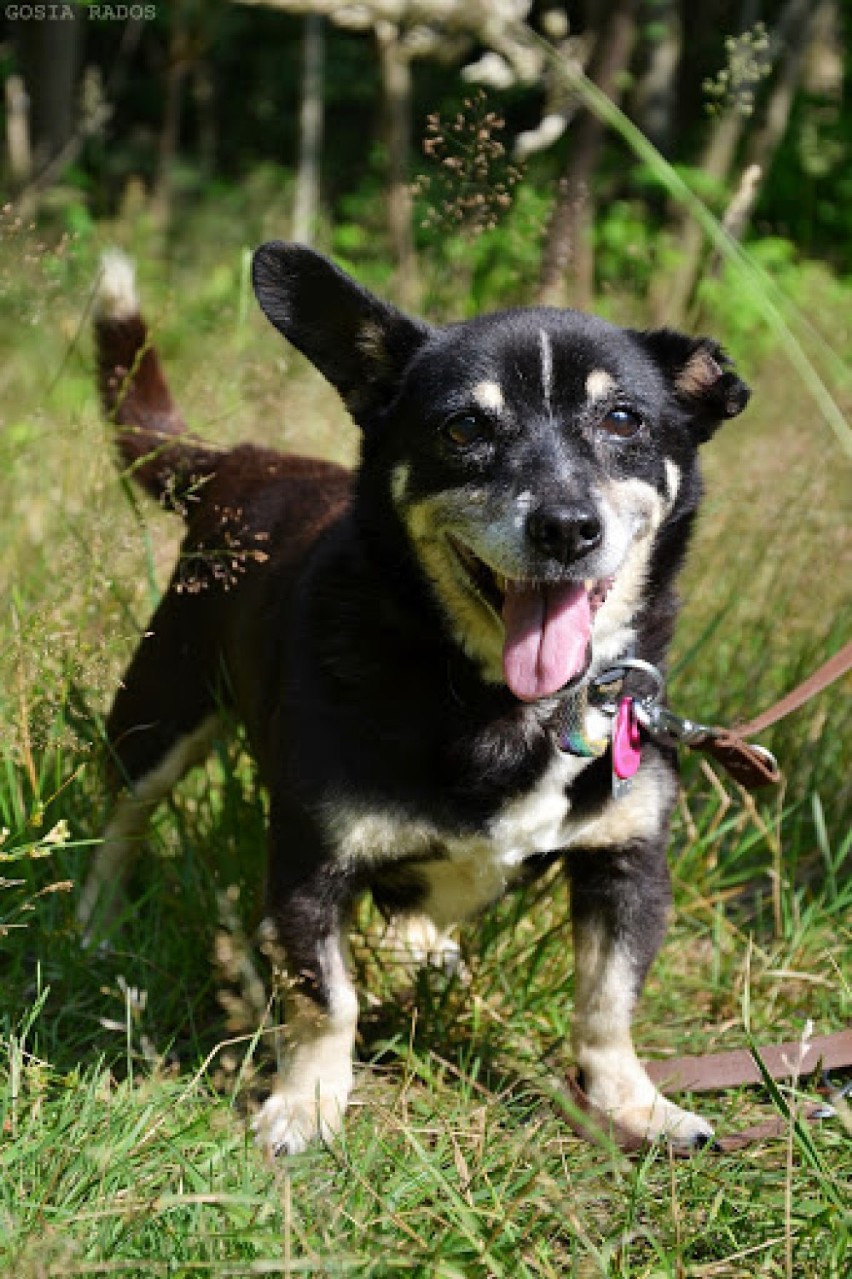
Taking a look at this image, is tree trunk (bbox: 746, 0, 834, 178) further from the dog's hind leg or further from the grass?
the dog's hind leg

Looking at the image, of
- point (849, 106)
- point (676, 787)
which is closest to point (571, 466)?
point (676, 787)

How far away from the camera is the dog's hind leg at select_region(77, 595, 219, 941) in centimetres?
321

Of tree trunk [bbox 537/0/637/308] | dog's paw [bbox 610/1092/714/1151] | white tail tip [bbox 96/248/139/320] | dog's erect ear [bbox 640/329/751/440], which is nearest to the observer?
dog's paw [bbox 610/1092/714/1151]

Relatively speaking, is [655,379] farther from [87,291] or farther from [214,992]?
[87,291]

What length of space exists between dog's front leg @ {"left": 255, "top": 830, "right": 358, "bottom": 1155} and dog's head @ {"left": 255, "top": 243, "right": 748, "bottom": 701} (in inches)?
19.9

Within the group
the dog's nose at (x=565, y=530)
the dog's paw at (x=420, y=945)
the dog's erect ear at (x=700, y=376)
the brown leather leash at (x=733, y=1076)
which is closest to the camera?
the dog's nose at (x=565, y=530)

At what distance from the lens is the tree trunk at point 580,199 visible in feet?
12.4

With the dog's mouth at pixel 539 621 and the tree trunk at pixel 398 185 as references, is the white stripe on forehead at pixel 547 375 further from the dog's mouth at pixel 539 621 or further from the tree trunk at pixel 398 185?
the tree trunk at pixel 398 185

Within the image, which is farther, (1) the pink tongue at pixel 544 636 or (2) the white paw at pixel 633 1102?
(2) the white paw at pixel 633 1102

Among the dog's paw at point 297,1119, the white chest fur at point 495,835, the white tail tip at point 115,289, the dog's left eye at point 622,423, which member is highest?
the dog's left eye at point 622,423

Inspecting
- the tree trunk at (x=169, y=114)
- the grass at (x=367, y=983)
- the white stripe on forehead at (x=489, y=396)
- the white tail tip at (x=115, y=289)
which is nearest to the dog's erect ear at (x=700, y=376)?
the white stripe on forehead at (x=489, y=396)

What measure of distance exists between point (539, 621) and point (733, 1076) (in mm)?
947

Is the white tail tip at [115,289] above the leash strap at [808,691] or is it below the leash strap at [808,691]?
above

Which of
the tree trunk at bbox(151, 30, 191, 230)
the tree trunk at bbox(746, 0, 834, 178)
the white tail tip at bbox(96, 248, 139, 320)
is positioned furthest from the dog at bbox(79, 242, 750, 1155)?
the tree trunk at bbox(746, 0, 834, 178)
